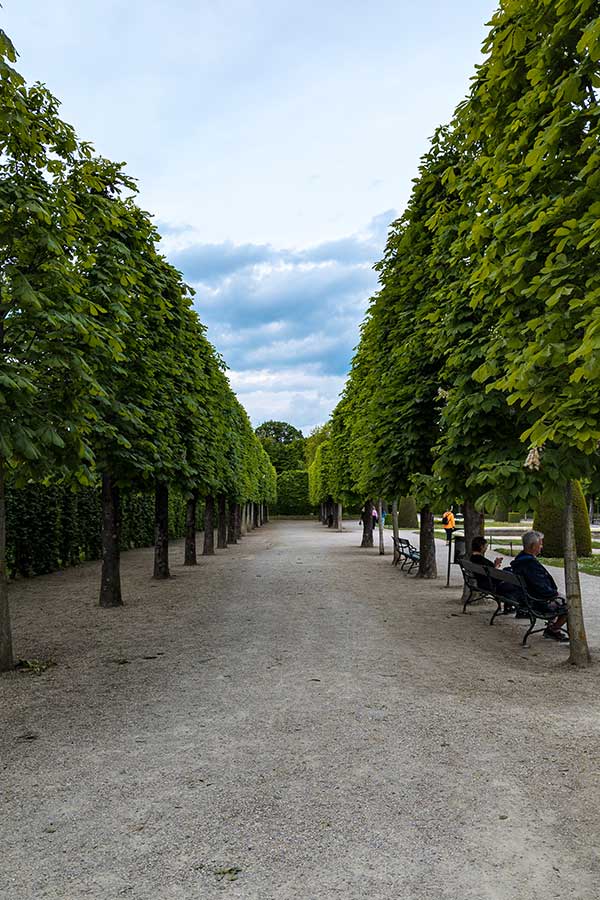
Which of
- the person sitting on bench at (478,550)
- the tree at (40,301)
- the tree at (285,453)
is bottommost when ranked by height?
the person sitting on bench at (478,550)

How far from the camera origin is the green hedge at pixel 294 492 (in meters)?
86.4

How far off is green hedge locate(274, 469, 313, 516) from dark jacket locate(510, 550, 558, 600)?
76567 millimetres

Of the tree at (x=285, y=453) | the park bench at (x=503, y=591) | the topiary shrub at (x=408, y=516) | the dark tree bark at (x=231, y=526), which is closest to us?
the park bench at (x=503, y=591)

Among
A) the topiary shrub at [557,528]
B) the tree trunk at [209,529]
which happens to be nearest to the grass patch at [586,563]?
the topiary shrub at [557,528]

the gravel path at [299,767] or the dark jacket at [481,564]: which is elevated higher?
the dark jacket at [481,564]

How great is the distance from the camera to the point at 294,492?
86.7 meters

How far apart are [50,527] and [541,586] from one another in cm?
1332

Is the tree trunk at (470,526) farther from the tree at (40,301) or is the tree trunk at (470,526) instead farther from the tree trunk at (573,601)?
the tree at (40,301)

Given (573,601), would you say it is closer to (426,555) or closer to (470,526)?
(470,526)

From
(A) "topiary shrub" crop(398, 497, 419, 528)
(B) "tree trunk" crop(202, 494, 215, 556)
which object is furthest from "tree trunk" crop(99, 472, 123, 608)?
(A) "topiary shrub" crop(398, 497, 419, 528)

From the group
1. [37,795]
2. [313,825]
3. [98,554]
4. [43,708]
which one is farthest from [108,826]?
[98,554]

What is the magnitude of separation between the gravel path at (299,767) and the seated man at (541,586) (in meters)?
0.29

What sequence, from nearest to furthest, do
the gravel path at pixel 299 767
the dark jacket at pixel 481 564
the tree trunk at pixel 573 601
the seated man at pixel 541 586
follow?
the gravel path at pixel 299 767 → the tree trunk at pixel 573 601 → the seated man at pixel 541 586 → the dark jacket at pixel 481 564

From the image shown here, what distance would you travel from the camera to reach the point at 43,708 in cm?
646
